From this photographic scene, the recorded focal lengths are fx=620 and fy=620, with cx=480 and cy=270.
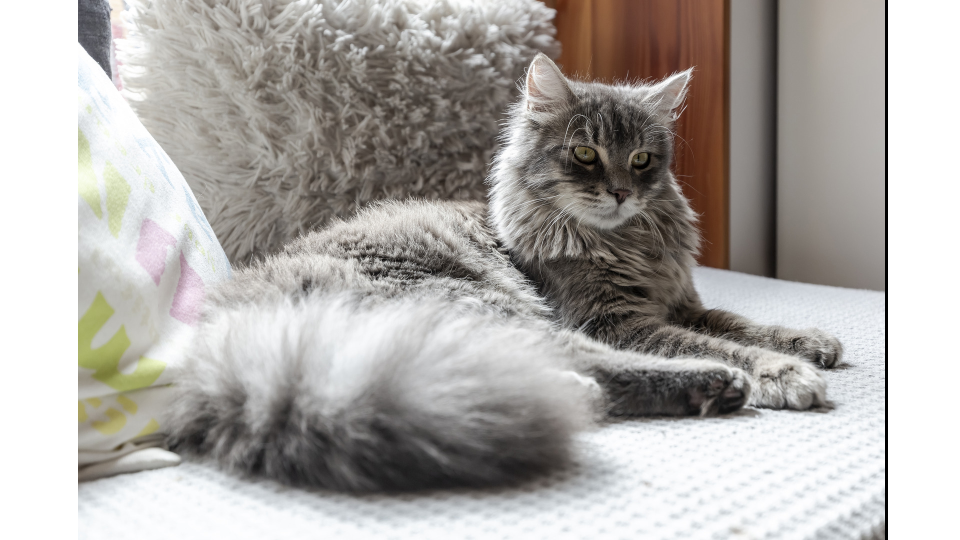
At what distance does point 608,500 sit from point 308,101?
130 centimetres

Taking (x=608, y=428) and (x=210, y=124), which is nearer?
(x=608, y=428)

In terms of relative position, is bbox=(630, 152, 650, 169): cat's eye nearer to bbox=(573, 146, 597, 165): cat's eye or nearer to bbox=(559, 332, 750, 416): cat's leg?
bbox=(573, 146, 597, 165): cat's eye

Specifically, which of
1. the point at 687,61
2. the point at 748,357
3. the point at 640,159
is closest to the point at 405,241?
the point at 640,159

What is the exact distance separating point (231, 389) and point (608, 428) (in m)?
0.44

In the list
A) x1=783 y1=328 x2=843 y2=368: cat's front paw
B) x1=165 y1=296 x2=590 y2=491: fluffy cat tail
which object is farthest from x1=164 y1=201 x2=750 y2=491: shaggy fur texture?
x1=783 y1=328 x2=843 y2=368: cat's front paw

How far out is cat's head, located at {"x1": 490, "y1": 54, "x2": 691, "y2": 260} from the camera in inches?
45.8

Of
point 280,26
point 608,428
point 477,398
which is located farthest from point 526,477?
point 280,26

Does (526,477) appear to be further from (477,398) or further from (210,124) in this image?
(210,124)

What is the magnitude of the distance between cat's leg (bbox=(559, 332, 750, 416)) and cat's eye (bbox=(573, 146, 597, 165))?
1.46 feet

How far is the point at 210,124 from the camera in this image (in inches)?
60.9

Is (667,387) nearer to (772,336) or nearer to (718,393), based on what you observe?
(718,393)

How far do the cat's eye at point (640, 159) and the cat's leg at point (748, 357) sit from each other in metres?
A: 0.30

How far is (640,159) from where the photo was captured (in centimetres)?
120

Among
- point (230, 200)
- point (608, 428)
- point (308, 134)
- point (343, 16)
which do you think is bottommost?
point (608, 428)
